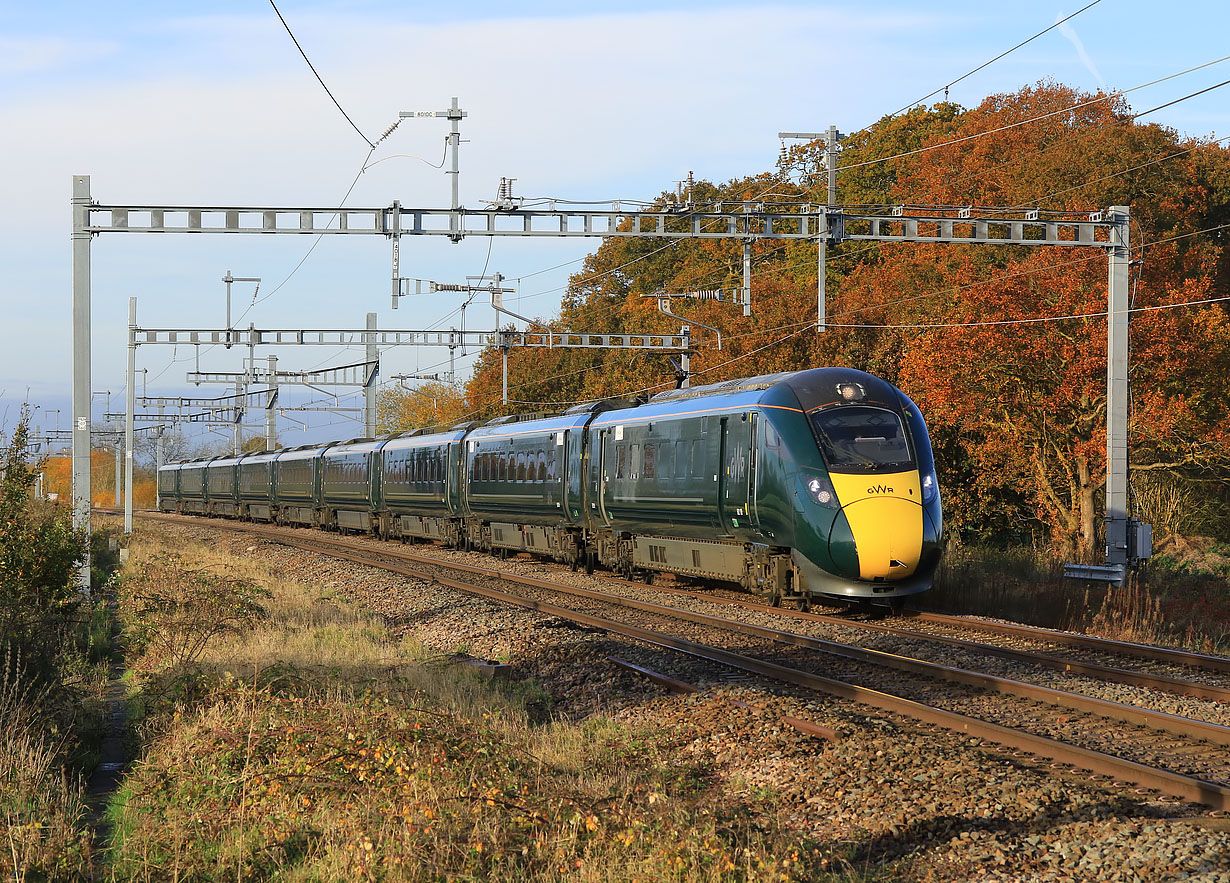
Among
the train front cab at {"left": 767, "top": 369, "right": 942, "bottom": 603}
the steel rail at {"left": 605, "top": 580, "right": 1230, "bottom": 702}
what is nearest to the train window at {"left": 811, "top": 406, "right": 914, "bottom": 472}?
the train front cab at {"left": 767, "top": 369, "right": 942, "bottom": 603}

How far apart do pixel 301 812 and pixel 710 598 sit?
1282cm

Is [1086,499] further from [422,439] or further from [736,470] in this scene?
[422,439]

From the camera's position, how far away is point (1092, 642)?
14.6 meters

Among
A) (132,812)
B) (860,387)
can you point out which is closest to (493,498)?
(860,387)

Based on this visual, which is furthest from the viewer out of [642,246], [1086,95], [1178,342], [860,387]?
[642,246]

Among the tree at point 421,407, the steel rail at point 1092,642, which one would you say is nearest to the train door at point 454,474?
the steel rail at point 1092,642

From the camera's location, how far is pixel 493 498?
3114 centimetres

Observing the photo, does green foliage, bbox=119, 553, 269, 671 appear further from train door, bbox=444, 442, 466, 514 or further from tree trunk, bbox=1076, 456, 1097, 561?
tree trunk, bbox=1076, 456, 1097, 561

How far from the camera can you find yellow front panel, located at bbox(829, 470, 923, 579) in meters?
16.3

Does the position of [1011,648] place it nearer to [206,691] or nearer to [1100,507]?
[206,691]

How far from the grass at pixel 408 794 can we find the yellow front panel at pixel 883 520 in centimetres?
575

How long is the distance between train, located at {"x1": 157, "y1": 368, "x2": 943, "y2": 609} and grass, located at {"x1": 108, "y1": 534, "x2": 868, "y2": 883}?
5.82 metres

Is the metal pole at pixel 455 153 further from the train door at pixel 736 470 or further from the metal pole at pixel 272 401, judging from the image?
the metal pole at pixel 272 401

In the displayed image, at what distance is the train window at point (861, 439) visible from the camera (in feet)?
54.9
